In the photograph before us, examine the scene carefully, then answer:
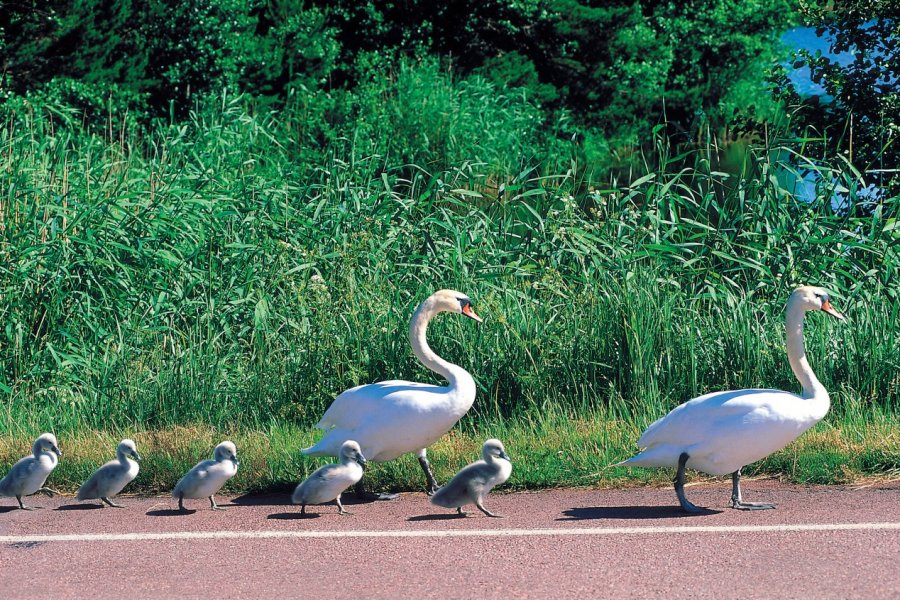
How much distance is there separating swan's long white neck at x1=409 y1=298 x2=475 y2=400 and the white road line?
3.14 ft

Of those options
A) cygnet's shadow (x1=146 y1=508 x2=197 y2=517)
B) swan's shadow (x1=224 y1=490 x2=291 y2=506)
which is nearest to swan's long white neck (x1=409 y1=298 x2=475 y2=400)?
swan's shadow (x1=224 y1=490 x2=291 y2=506)

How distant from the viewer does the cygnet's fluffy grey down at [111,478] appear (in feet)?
21.2

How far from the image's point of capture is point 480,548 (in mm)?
5477

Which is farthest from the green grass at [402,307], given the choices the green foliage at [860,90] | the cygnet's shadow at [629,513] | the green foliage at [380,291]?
the cygnet's shadow at [629,513]

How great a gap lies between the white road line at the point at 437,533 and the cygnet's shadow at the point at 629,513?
0.25 metres

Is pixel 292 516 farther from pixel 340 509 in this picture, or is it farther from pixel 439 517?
pixel 439 517

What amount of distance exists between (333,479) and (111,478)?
128 centimetres

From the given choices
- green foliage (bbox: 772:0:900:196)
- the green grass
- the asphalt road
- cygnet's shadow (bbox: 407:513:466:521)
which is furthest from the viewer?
green foliage (bbox: 772:0:900:196)

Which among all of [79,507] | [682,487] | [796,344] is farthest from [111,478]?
[796,344]

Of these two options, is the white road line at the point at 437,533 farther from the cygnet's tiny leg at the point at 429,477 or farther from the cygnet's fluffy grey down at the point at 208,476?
the cygnet's tiny leg at the point at 429,477

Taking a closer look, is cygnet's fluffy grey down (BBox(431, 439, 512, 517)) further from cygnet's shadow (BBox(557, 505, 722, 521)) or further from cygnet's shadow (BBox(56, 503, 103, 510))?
cygnet's shadow (BBox(56, 503, 103, 510))

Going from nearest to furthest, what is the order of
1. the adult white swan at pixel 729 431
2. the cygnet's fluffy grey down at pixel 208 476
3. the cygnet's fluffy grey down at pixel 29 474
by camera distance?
the adult white swan at pixel 729 431, the cygnet's fluffy grey down at pixel 208 476, the cygnet's fluffy grey down at pixel 29 474

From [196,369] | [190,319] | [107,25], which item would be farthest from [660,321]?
[107,25]

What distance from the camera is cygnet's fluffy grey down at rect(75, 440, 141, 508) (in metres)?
6.46
